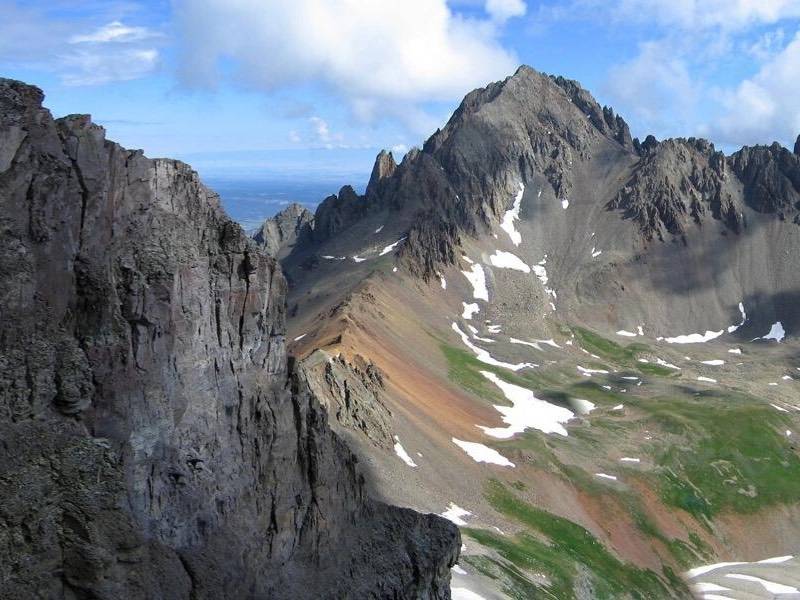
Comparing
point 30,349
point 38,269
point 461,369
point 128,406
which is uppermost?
point 38,269

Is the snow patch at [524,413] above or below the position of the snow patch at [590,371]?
below

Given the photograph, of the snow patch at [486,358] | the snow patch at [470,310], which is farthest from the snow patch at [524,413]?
the snow patch at [470,310]

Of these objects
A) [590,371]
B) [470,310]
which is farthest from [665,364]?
[470,310]

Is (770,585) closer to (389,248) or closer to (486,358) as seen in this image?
(486,358)

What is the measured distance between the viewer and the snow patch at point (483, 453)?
9012cm

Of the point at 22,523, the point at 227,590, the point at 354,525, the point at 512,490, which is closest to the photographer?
the point at 22,523

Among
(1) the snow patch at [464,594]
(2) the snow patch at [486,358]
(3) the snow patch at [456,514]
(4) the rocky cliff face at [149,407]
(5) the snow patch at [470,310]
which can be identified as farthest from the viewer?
(5) the snow patch at [470,310]

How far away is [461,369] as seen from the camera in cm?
13338

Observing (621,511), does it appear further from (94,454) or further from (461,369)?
(94,454)

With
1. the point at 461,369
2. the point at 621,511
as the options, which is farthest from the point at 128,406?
the point at 461,369

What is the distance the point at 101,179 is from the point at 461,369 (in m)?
111

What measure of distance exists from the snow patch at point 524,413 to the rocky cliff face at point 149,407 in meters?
71.6

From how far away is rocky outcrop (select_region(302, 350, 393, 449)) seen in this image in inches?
2980

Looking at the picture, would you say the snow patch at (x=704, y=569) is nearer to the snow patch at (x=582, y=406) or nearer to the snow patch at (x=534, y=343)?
the snow patch at (x=582, y=406)
